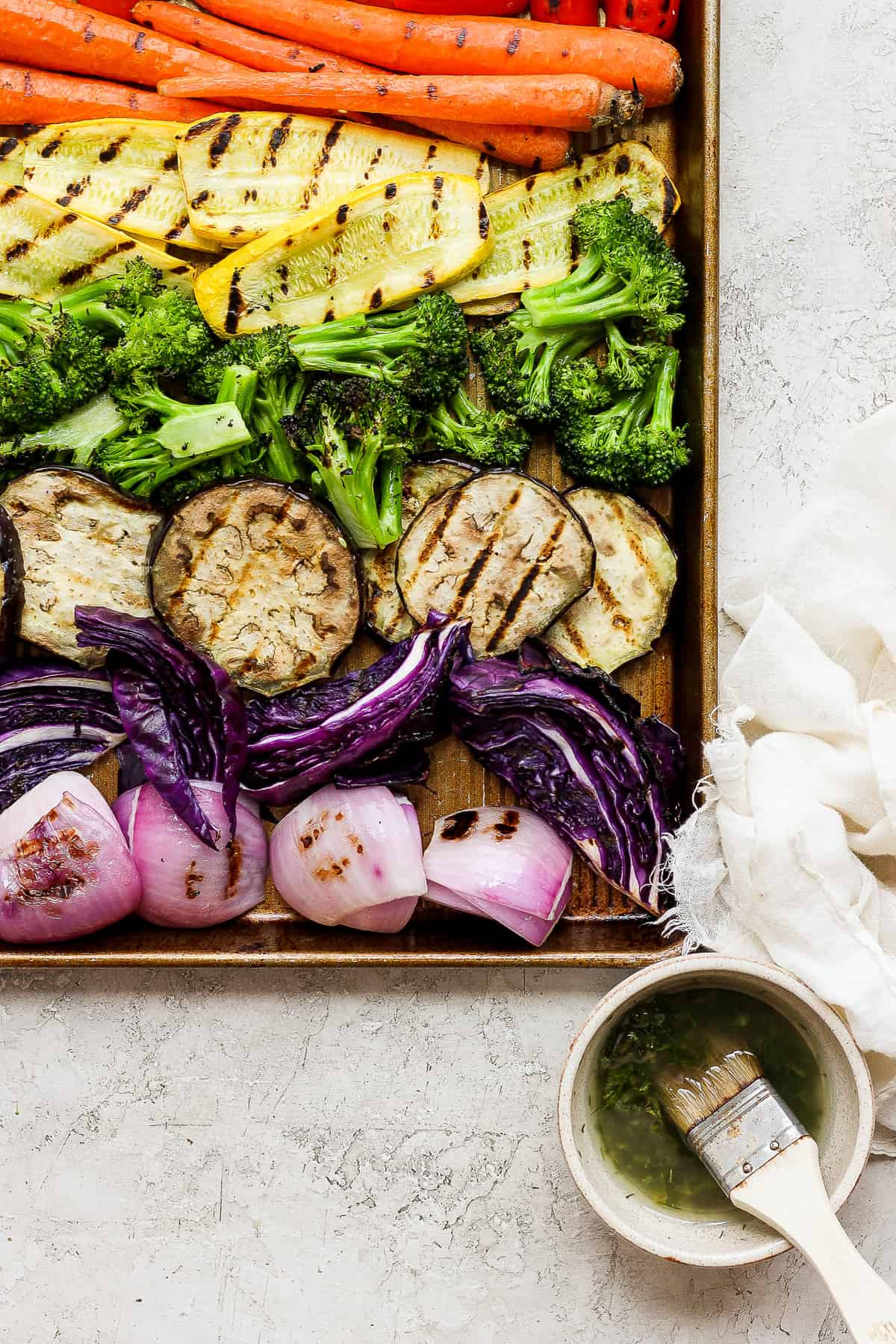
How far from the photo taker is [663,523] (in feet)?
9.28

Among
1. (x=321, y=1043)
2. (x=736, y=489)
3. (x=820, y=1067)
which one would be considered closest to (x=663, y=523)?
(x=736, y=489)

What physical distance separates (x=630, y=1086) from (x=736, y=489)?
1694 mm

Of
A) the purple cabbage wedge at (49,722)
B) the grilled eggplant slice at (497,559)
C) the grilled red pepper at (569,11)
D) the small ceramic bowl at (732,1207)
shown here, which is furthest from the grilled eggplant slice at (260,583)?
the grilled red pepper at (569,11)

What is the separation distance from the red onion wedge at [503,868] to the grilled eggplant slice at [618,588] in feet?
1.68

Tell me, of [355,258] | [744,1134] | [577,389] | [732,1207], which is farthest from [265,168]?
[732,1207]

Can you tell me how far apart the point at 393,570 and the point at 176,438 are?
2.27ft

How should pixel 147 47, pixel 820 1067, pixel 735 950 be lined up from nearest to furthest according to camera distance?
pixel 820 1067
pixel 735 950
pixel 147 47

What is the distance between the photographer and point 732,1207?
2504 mm

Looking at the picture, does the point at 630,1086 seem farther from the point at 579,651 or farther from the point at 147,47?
the point at 147,47

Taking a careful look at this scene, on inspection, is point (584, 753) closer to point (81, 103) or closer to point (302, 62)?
point (302, 62)

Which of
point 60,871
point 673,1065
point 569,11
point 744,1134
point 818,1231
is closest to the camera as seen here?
point 818,1231

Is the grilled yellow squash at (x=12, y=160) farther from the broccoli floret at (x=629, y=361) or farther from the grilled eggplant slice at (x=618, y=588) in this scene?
the grilled eggplant slice at (x=618, y=588)

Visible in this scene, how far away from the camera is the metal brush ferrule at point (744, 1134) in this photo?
2.37 meters

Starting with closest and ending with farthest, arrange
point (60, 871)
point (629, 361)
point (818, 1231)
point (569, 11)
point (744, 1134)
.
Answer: point (818, 1231)
point (744, 1134)
point (60, 871)
point (629, 361)
point (569, 11)
